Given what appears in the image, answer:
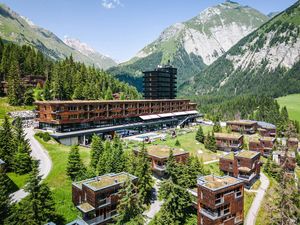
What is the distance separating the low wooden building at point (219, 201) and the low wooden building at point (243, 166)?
1945 centimetres

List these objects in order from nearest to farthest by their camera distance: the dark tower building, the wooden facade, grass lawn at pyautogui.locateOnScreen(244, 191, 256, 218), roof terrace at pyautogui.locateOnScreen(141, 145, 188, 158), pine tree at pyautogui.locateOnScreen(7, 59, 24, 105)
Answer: grass lawn at pyautogui.locateOnScreen(244, 191, 256, 218)
roof terrace at pyautogui.locateOnScreen(141, 145, 188, 158)
the wooden facade
pine tree at pyautogui.locateOnScreen(7, 59, 24, 105)
the dark tower building

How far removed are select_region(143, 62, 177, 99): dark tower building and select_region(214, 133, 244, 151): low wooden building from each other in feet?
207

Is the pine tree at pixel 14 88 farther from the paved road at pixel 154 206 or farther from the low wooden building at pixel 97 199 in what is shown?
the paved road at pixel 154 206

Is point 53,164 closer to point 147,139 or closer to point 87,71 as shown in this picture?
point 147,139

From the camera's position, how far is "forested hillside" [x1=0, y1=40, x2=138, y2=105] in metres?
112

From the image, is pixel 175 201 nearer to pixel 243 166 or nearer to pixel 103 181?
pixel 103 181

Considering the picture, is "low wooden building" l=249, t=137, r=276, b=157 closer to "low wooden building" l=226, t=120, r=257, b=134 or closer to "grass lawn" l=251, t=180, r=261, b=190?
"grass lawn" l=251, t=180, r=261, b=190

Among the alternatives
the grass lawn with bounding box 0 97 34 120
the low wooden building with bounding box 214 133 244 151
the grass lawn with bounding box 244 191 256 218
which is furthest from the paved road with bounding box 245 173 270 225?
the grass lawn with bounding box 0 97 34 120

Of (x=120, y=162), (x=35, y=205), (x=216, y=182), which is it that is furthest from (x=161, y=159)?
(x=35, y=205)

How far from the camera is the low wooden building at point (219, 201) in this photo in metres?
49.8

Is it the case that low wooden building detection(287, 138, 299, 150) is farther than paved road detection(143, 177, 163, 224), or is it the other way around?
paved road detection(143, 177, 163, 224)

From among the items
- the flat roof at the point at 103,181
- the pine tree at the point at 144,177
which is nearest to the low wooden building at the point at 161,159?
the pine tree at the point at 144,177

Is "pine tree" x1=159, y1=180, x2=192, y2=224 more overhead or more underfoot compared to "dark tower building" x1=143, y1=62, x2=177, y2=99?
more underfoot

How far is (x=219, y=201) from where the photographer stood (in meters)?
50.4
